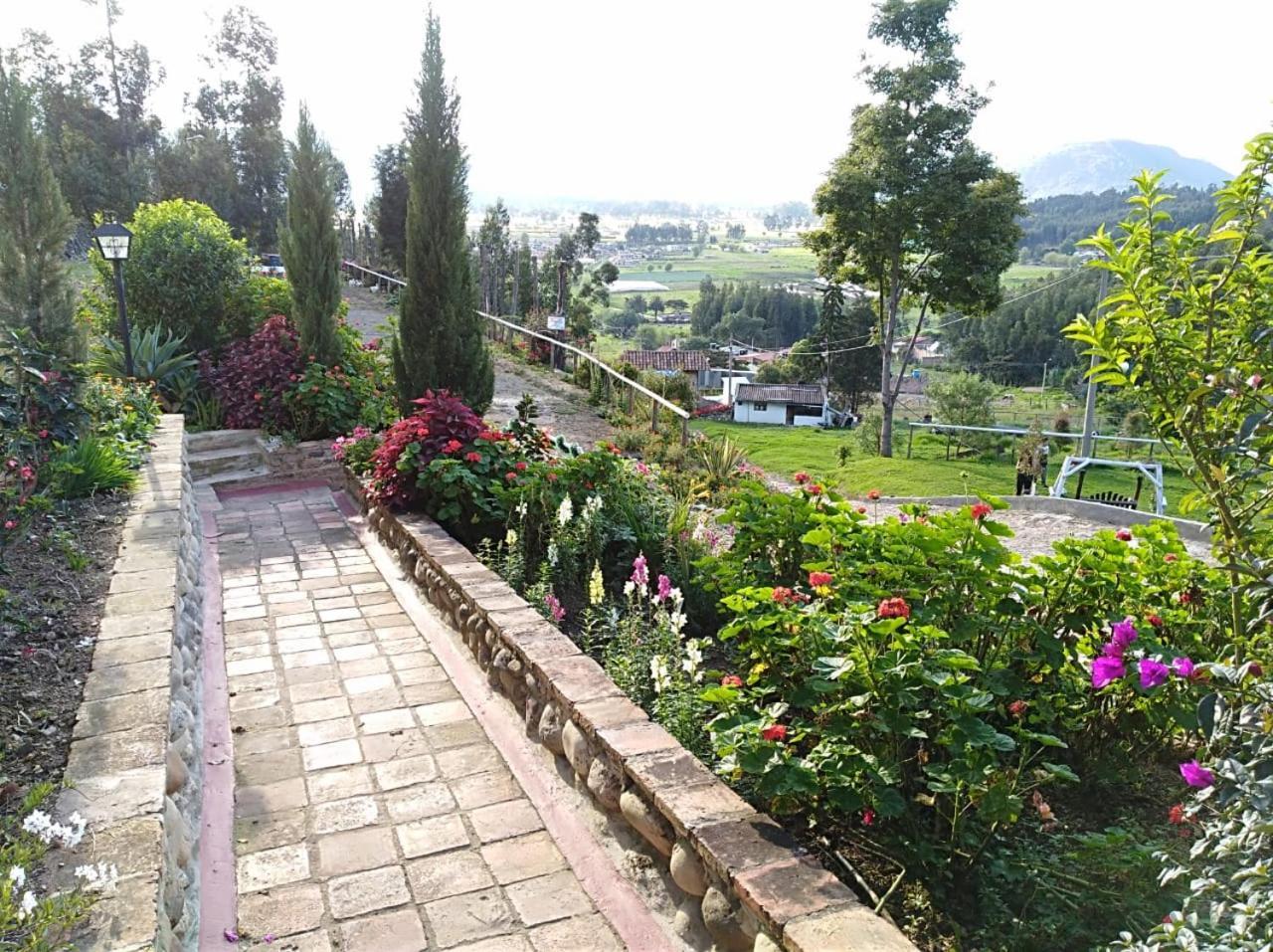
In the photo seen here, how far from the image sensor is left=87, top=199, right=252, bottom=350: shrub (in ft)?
30.7

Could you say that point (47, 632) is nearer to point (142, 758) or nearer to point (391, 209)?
point (142, 758)

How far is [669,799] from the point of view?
8.14 feet

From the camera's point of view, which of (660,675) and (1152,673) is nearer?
(1152,673)

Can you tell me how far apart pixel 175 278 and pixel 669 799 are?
907 centimetres

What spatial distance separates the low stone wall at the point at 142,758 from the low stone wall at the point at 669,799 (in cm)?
125

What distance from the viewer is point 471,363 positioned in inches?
277

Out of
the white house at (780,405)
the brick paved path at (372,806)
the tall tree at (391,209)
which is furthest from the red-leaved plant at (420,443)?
the white house at (780,405)

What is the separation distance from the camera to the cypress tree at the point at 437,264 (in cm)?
662

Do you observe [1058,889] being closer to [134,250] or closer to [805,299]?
[134,250]

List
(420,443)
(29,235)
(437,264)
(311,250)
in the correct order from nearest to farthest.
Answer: (420,443), (29,235), (437,264), (311,250)

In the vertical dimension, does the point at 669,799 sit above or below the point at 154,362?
below

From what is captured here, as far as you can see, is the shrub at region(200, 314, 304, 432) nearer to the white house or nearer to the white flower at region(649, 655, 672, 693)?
the white flower at region(649, 655, 672, 693)

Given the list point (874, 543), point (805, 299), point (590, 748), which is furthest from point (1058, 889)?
point (805, 299)

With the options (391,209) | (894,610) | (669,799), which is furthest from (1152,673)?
(391,209)
